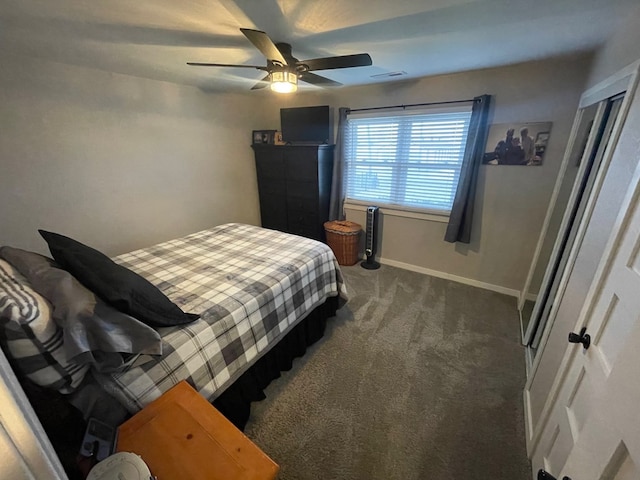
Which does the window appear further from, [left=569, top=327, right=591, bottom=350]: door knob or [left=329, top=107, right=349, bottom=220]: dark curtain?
[left=569, top=327, right=591, bottom=350]: door knob

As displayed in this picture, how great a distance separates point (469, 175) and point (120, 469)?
3.13 m

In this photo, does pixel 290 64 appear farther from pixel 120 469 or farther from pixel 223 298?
pixel 120 469

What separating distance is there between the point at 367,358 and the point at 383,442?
599 millimetres

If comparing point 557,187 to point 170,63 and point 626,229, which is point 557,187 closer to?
point 626,229

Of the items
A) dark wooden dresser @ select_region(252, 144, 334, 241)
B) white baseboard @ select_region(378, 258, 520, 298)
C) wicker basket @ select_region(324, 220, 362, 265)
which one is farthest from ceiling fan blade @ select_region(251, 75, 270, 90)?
white baseboard @ select_region(378, 258, 520, 298)

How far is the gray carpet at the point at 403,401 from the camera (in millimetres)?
1363

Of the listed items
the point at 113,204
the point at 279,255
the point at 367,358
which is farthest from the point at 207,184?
the point at 367,358

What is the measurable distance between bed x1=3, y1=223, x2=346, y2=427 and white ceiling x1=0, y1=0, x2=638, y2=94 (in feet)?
4.99

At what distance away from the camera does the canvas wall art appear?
7.77ft

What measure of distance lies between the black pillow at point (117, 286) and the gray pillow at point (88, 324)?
0.04 m

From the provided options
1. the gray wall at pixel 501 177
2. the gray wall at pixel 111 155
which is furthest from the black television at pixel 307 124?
the gray wall at pixel 111 155

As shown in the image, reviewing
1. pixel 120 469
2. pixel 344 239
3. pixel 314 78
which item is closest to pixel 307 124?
pixel 314 78

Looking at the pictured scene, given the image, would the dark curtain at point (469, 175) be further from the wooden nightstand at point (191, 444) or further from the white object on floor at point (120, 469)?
the white object on floor at point (120, 469)

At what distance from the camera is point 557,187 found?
2.21 metres
